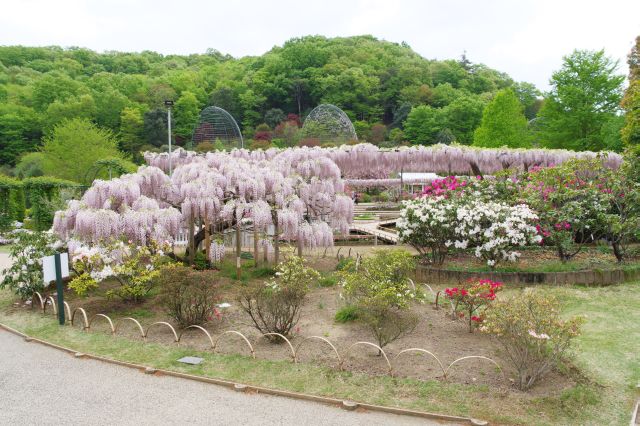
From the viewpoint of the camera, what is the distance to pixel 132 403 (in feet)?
16.6

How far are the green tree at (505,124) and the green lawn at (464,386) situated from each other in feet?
86.7

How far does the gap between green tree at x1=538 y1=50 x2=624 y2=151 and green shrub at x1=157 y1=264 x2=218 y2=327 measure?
26303mm

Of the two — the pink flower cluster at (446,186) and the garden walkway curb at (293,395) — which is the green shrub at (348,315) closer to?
the garden walkway curb at (293,395)

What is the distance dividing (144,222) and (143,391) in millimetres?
4657

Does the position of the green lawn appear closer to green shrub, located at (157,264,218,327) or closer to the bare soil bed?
the bare soil bed

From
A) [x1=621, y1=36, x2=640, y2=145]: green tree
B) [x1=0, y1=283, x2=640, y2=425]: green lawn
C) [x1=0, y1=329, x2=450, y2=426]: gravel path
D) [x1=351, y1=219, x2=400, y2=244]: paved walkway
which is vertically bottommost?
[x1=0, y1=329, x2=450, y2=426]: gravel path

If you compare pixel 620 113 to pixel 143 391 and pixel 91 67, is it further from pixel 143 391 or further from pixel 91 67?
pixel 91 67

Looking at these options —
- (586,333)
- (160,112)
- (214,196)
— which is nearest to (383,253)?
(586,333)

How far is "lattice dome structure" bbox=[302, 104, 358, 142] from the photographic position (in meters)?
35.5

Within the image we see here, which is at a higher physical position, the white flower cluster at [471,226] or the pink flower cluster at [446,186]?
the pink flower cluster at [446,186]

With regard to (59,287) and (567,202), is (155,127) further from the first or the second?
(567,202)

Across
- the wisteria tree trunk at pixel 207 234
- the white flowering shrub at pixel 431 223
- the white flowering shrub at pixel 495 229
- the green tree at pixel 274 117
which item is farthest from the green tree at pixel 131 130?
the white flowering shrub at pixel 495 229

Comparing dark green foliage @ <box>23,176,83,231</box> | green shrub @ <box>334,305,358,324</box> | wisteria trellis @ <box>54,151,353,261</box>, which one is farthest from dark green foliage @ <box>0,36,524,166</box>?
green shrub @ <box>334,305,358,324</box>

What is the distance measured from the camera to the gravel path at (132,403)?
15.3 feet
